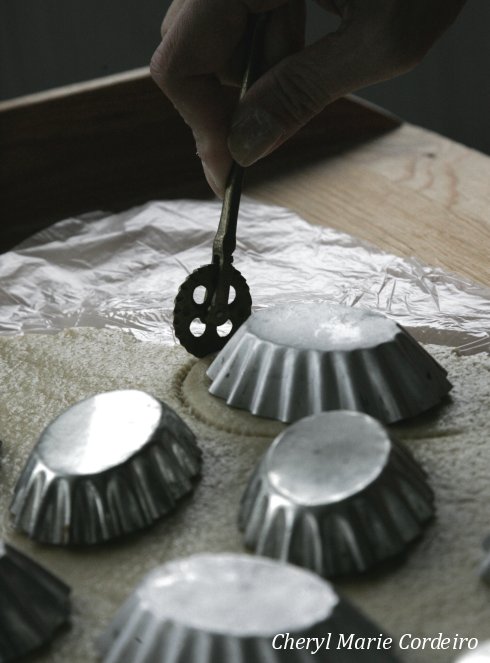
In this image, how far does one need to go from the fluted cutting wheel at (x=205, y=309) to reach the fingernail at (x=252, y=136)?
0.40ft

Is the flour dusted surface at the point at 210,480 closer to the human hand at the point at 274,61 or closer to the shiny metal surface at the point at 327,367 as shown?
the shiny metal surface at the point at 327,367

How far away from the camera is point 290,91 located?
1013 millimetres

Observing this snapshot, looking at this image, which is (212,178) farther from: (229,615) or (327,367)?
(229,615)

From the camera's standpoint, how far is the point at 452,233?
4.32ft

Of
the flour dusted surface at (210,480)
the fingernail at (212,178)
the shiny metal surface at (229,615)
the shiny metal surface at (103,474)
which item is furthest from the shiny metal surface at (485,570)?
the fingernail at (212,178)

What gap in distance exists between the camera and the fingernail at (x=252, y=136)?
100 centimetres

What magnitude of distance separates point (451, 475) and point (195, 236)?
71cm

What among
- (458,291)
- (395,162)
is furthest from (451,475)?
(395,162)

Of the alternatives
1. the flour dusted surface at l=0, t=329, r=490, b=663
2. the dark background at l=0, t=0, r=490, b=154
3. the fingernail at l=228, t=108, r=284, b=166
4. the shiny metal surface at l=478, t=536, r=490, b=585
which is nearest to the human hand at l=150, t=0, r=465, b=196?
the fingernail at l=228, t=108, r=284, b=166

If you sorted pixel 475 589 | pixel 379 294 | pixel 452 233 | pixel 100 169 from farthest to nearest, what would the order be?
pixel 100 169, pixel 452 233, pixel 379 294, pixel 475 589

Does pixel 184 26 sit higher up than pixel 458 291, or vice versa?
pixel 184 26

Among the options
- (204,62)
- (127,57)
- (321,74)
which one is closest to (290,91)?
(321,74)

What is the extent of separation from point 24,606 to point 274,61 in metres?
0.72

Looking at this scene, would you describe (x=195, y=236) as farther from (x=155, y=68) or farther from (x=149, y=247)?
(x=155, y=68)
